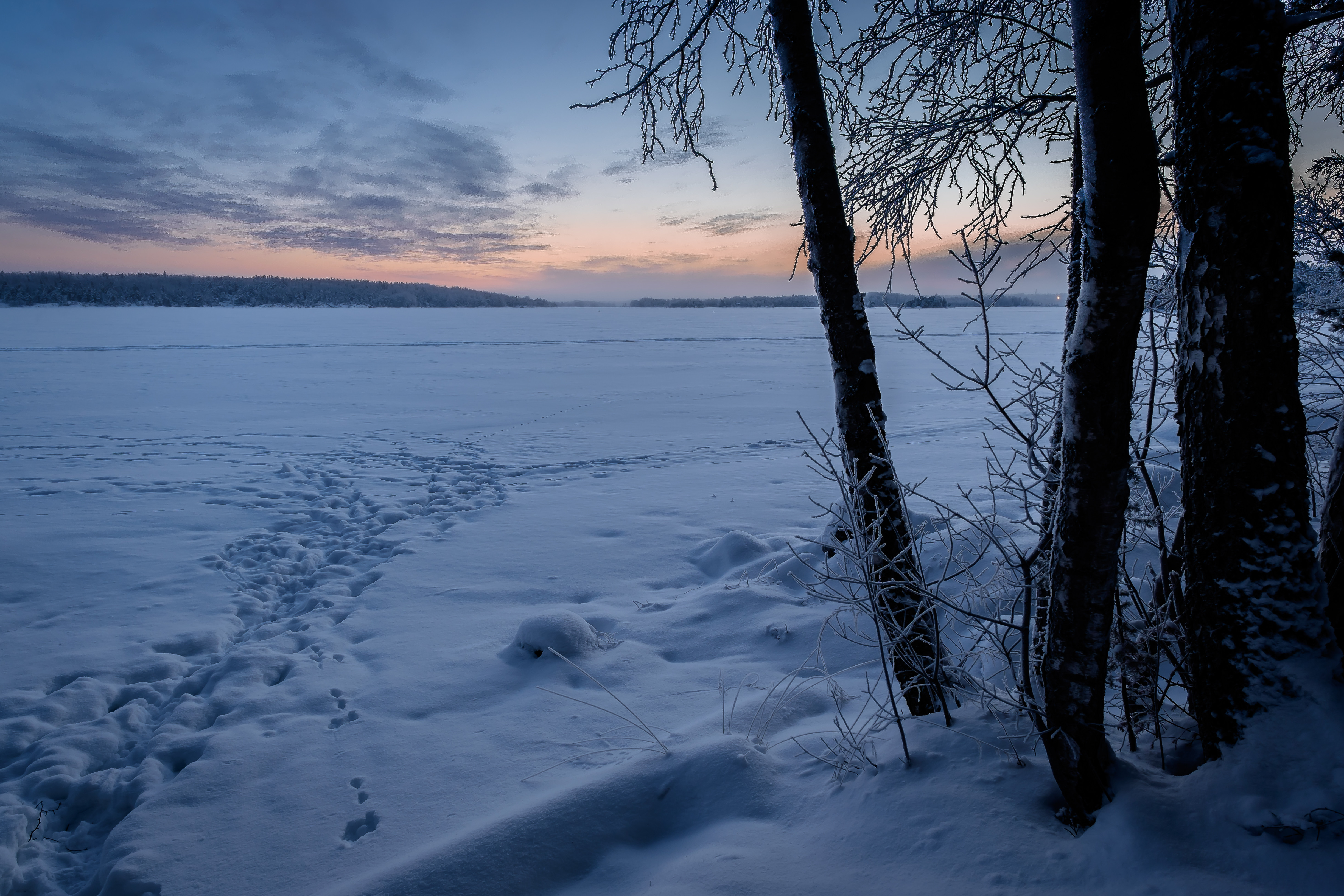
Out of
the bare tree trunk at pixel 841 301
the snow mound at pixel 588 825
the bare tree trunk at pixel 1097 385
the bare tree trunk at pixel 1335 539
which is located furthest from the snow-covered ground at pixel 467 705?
the bare tree trunk at pixel 841 301

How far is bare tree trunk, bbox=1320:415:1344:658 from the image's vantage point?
1.76 meters

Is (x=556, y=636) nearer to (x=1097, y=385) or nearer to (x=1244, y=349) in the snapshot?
(x=1097, y=385)

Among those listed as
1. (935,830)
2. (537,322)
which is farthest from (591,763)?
(537,322)

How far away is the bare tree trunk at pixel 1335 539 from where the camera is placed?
5.79 ft

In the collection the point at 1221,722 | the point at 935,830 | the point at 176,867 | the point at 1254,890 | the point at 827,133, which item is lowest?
the point at 176,867

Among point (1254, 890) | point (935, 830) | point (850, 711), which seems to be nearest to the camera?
point (1254, 890)

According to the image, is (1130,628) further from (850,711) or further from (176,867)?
(176,867)

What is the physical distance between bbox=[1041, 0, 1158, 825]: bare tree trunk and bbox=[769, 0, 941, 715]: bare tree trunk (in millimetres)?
692

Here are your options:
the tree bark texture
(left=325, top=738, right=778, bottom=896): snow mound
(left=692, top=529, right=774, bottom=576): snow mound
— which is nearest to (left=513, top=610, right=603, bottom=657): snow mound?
(left=325, top=738, right=778, bottom=896): snow mound

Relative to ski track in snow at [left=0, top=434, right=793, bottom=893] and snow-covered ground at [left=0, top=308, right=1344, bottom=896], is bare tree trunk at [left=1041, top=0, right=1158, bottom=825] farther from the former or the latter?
ski track in snow at [left=0, top=434, right=793, bottom=893]

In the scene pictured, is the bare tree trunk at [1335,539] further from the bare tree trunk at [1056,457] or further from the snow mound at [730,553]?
the snow mound at [730,553]

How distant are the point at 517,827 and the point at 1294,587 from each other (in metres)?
2.44

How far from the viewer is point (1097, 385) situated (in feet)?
5.69

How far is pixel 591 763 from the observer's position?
2752 mm
